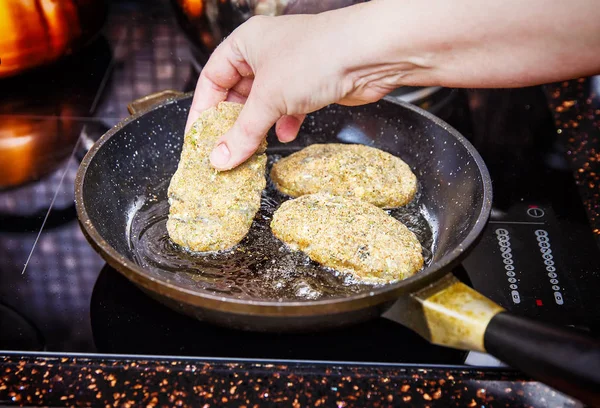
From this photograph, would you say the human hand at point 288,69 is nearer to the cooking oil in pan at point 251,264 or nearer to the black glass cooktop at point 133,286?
the cooking oil in pan at point 251,264

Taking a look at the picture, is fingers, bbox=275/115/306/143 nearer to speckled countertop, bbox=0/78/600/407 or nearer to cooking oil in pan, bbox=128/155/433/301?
cooking oil in pan, bbox=128/155/433/301

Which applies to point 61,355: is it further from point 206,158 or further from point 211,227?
point 206,158

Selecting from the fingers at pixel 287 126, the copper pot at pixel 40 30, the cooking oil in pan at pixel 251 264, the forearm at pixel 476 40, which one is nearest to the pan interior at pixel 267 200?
the cooking oil in pan at pixel 251 264

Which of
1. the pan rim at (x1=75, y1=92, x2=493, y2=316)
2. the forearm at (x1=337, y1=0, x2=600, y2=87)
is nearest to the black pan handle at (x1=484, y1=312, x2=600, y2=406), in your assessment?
the pan rim at (x1=75, y1=92, x2=493, y2=316)

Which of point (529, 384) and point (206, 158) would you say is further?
point (206, 158)

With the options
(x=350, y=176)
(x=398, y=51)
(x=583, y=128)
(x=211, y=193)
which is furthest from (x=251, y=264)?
(x=583, y=128)

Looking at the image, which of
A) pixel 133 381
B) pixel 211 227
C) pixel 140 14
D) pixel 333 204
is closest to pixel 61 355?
pixel 133 381

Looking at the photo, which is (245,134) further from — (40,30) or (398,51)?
(40,30)
